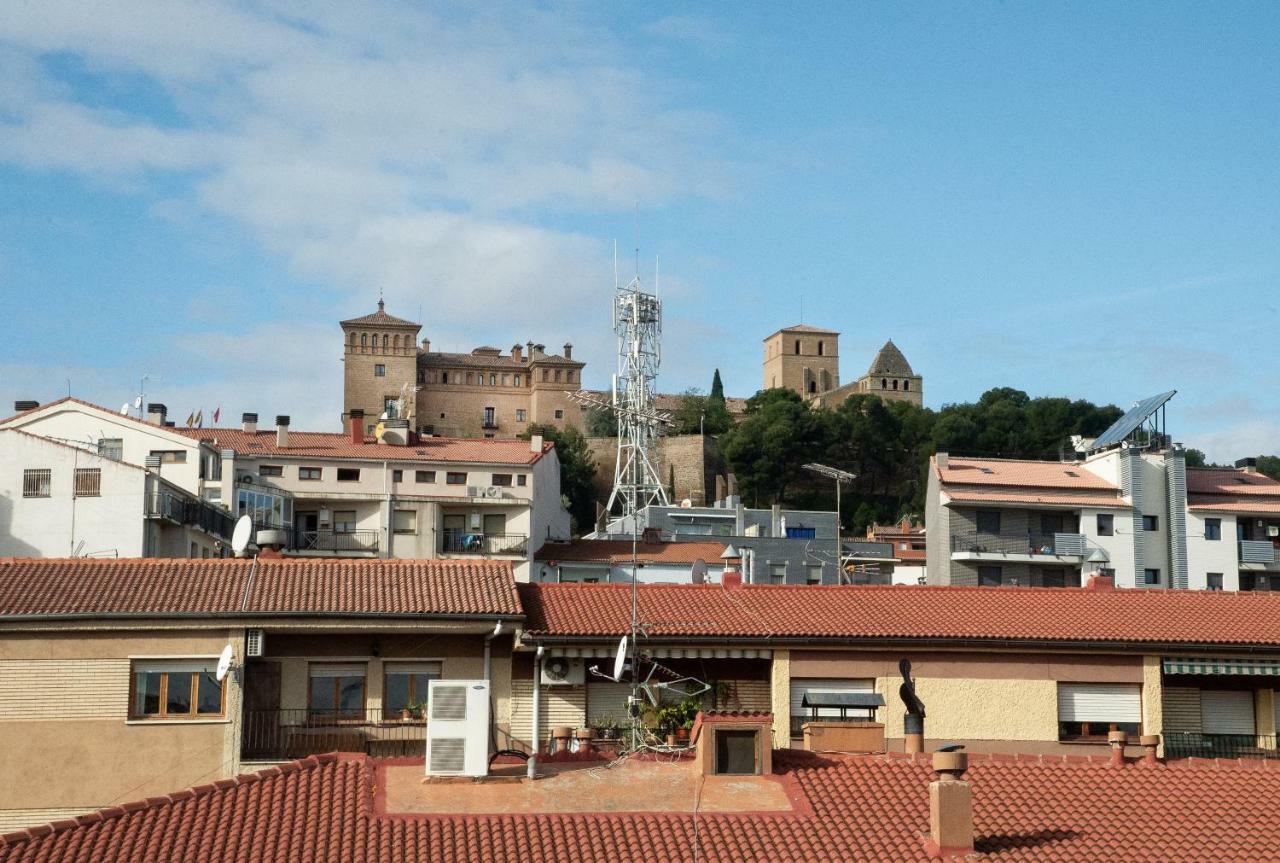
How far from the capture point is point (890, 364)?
15775 centimetres

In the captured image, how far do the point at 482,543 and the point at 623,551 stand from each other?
582cm

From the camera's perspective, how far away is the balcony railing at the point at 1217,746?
77.6ft

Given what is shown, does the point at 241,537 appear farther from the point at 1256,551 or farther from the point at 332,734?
the point at 1256,551

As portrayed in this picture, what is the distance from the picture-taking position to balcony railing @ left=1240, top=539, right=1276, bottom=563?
62.2 meters

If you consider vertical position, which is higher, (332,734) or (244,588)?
(244,588)

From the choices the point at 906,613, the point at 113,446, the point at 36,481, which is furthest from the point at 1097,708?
the point at 113,446

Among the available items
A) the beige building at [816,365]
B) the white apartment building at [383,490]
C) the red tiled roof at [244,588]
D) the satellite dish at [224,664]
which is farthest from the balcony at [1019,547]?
the beige building at [816,365]

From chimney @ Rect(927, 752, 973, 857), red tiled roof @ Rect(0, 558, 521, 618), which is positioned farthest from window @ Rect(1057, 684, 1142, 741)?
chimney @ Rect(927, 752, 973, 857)

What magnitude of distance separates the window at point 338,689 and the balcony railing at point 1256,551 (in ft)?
153

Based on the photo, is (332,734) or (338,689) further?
(338,689)

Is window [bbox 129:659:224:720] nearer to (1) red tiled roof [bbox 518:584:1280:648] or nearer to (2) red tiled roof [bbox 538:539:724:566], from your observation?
(1) red tiled roof [bbox 518:584:1280:648]

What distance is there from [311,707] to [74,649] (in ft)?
10.3

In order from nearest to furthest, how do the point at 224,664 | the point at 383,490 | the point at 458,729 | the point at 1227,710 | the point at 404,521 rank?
the point at 458,729, the point at 224,664, the point at 1227,710, the point at 404,521, the point at 383,490

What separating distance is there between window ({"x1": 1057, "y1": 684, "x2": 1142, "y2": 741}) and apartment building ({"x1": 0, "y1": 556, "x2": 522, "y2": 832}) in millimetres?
7589
